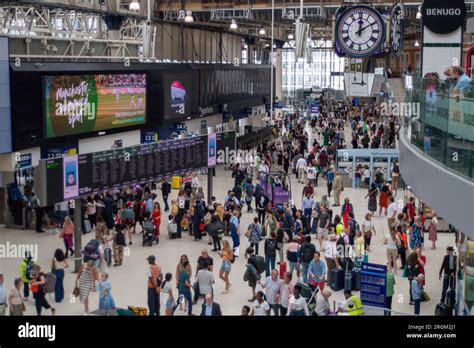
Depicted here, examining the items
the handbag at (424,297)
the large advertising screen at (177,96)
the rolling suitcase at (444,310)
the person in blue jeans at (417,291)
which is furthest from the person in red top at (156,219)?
the rolling suitcase at (444,310)

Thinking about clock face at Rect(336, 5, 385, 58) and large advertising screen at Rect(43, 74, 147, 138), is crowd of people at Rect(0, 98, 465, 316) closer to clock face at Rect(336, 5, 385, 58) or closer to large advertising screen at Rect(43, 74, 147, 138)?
large advertising screen at Rect(43, 74, 147, 138)

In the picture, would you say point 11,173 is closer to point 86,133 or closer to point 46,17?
point 86,133

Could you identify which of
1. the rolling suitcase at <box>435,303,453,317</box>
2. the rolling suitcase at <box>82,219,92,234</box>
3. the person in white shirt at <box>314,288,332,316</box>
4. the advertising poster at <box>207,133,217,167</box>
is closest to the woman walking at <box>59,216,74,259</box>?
the rolling suitcase at <box>82,219,92,234</box>

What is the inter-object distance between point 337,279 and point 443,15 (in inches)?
229

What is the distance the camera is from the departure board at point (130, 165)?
1636cm

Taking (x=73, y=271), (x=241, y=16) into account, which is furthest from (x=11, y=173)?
(x=241, y=16)

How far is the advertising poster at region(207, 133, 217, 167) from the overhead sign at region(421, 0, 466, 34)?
8.21 metres

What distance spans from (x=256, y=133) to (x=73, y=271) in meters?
25.2

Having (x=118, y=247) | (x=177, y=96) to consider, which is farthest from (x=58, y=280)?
(x=177, y=96)

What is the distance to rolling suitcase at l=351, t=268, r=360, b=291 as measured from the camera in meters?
15.0

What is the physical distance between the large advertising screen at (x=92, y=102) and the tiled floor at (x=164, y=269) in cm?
304

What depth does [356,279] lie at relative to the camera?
15.1 meters

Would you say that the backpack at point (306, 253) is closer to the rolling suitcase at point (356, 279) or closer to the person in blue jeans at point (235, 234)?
the rolling suitcase at point (356, 279)
